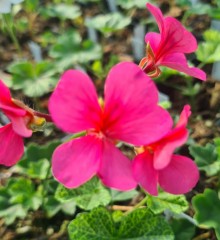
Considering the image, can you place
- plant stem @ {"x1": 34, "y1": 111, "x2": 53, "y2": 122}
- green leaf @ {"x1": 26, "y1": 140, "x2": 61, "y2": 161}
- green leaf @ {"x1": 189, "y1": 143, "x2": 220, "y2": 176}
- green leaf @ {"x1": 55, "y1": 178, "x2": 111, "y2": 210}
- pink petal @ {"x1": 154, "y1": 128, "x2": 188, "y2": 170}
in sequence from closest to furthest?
pink petal @ {"x1": 154, "y1": 128, "x2": 188, "y2": 170}, plant stem @ {"x1": 34, "y1": 111, "x2": 53, "y2": 122}, green leaf @ {"x1": 55, "y1": 178, "x2": 111, "y2": 210}, green leaf @ {"x1": 189, "y1": 143, "x2": 220, "y2": 176}, green leaf @ {"x1": 26, "y1": 140, "x2": 61, "y2": 161}

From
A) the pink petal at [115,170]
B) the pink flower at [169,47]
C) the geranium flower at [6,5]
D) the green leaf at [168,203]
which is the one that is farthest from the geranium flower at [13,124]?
the geranium flower at [6,5]

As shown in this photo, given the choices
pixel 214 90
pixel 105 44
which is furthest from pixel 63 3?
pixel 214 90

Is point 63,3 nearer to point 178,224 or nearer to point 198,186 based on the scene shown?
point 198,186

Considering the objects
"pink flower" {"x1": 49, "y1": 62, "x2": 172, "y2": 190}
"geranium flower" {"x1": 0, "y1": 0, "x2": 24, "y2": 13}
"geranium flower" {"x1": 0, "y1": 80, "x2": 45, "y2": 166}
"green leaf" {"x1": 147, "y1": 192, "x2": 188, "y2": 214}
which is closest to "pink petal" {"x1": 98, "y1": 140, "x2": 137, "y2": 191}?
"pink flower" {"x1": 49, "y1": 62, "x2": 172, "y2": 190}

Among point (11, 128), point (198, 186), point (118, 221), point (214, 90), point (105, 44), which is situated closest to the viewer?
point (11, 128)

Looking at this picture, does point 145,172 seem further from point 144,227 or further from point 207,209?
point 207,209

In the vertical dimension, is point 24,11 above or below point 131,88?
below

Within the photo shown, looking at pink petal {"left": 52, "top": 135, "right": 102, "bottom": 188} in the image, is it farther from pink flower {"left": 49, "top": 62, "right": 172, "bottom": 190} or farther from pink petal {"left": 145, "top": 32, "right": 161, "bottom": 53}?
pink petal {"left": 145, "top": 32, "right": 161, "bottom": 53}
